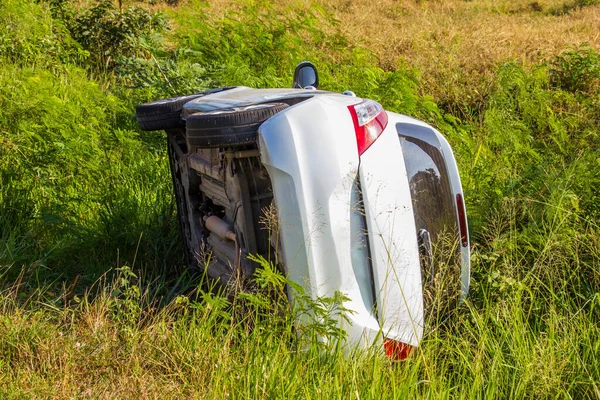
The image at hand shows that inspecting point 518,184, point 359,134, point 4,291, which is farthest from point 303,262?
point 518,184

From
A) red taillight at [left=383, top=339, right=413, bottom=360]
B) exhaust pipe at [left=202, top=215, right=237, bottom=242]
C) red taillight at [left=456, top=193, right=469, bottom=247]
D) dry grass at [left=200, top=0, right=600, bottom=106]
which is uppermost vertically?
dry grass at [left=200, top=0, right=600, bottom=106]

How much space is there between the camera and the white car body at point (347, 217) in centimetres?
305

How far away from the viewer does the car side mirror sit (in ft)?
15.6

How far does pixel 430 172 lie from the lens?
3.82 meters

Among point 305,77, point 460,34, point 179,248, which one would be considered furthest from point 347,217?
point 460,34

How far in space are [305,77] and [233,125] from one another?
5.44 feet

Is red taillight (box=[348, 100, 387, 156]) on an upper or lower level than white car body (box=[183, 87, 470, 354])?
upper

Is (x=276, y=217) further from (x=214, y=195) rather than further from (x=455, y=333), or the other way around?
(x=455, y=333)

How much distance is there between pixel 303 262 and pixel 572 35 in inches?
425

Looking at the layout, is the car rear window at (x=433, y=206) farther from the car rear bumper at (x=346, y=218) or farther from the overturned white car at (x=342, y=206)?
the car rear bumper at (x=346, y=218)

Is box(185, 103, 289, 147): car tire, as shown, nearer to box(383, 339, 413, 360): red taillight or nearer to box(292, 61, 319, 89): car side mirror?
box(383, 339, 413, 360): red taillight

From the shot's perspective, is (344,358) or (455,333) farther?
(455,333)

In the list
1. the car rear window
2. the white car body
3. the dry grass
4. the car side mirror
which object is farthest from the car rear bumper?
the dry grass

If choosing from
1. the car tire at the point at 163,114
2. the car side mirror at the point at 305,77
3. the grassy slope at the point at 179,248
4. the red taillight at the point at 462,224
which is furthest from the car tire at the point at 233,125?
the car side mirror at the point at 305,77
